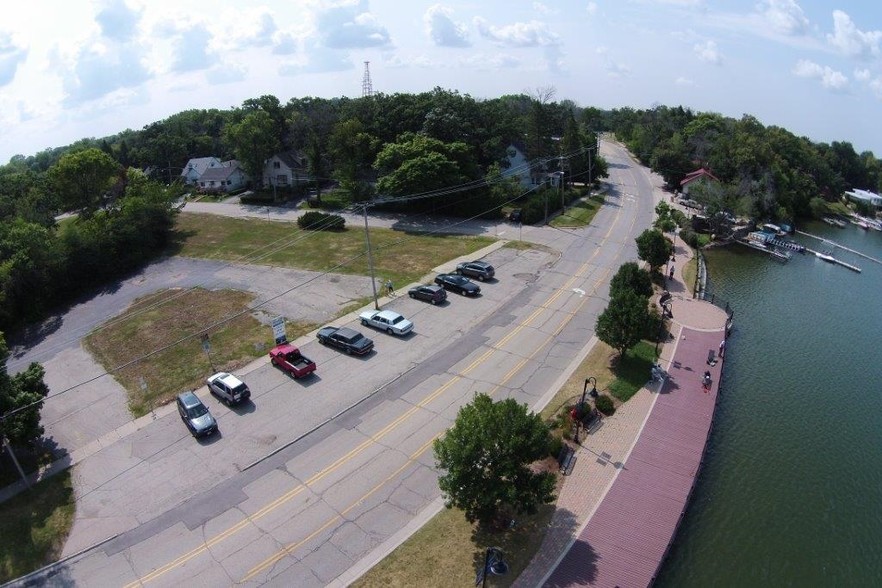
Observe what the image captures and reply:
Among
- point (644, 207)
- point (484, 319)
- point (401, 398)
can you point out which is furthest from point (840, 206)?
point (401, 398)

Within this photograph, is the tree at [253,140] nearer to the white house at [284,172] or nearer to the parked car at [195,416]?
the white house at [284,172]

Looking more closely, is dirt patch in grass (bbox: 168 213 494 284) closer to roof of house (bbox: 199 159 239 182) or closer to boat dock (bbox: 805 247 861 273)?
roof of house (bbox: 199 159 239 182)

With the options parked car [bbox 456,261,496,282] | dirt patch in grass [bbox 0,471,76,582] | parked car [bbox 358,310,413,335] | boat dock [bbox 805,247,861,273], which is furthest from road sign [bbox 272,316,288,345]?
boat dock [bbox 805,247,861,273]

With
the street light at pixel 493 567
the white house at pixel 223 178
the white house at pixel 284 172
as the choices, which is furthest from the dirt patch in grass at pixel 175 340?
the white house at pixel 223 178

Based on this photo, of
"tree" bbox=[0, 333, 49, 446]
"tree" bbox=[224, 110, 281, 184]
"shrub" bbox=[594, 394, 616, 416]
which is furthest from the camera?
"tree" bbox=[224, 110, 281, 184]

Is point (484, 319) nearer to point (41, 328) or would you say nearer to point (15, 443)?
point (15, 443)

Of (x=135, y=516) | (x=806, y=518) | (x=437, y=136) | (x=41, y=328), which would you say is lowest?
(x=41, y=328)
